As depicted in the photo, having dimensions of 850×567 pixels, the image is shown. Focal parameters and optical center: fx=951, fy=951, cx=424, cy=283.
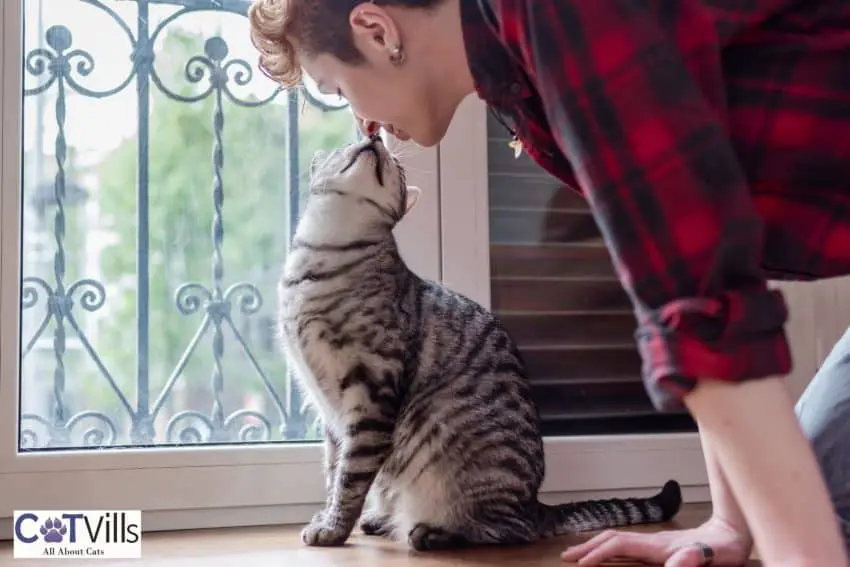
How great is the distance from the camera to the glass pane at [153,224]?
5.39ft

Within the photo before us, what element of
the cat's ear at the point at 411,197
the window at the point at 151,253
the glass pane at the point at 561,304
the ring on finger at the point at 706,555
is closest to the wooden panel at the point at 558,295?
the glass pane at the point at 561,304

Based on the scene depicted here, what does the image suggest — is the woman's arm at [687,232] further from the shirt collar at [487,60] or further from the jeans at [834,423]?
the jeans at [834,423]

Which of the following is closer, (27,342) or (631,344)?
(27,342)

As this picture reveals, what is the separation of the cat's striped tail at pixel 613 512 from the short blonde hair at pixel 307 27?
839 millimetres

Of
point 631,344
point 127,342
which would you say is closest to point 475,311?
point 631,344

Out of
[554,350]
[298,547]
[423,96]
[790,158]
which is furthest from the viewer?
[554,350]

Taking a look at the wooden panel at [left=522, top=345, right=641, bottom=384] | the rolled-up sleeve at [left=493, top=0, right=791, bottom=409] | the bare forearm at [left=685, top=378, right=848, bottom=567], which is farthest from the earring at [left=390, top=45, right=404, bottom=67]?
the wooden panel at [left=522, top=345, right=641, bottom=384]

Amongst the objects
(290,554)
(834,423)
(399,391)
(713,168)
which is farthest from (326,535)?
(713,168)

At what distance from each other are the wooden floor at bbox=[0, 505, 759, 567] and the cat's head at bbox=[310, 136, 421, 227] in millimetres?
531

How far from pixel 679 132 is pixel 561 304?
118 centimetres

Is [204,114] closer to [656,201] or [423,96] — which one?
[423,96]

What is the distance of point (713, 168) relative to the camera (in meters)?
0.69

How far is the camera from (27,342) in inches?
63.7

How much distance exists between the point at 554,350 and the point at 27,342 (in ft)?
3.13
